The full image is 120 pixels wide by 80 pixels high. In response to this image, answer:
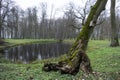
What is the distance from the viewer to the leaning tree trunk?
277 inches

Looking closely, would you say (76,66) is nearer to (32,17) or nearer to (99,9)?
(99,9)

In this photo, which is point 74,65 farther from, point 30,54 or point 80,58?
point 30,54

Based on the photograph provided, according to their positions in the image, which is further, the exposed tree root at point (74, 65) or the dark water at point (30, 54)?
the dark water at point (30, 54)

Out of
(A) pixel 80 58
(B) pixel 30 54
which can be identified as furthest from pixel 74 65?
(B) pixel 30 54

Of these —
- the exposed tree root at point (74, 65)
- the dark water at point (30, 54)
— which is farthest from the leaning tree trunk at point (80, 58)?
the dark water at point (30, 54)

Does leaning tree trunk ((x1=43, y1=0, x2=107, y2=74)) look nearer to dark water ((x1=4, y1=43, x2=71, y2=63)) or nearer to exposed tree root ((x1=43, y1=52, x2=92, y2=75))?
exposed tree root ((x1=43, y1=52, x2=92, y2=75))

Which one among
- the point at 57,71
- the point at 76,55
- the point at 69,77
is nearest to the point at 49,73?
the point at 57,71

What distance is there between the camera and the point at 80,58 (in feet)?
24.0

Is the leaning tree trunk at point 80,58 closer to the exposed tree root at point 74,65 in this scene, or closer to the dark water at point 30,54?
the exposed tree root at point 74,65

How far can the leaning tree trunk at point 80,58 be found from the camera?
277 inches

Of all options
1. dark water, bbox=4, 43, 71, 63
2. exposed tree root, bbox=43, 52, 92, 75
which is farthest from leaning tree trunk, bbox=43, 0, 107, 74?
dark water, bbox=4, 43, 71, 63

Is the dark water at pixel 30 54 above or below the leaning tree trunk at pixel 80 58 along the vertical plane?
below

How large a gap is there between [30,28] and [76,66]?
61.7 metres

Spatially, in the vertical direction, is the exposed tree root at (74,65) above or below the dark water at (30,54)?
above
